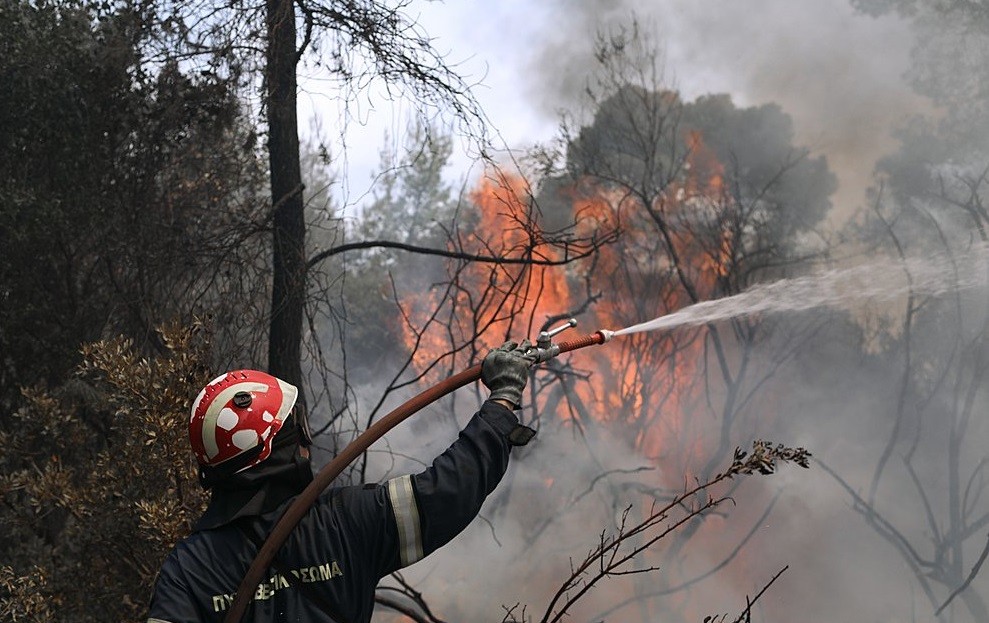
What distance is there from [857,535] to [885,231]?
4.03m

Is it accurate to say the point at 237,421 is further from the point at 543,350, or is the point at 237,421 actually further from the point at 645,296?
the point at 645,296

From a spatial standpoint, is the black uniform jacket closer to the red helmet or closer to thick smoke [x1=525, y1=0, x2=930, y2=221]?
the red helmet

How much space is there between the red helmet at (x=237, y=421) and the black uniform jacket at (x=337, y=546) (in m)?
0.19

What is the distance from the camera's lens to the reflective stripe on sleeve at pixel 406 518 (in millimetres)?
2379

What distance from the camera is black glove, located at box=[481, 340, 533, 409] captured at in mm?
2574

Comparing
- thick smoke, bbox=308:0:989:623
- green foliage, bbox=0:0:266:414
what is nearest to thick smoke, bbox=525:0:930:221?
thick smoke, bbox=308:0:989:623

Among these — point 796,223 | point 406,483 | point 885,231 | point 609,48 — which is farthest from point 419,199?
point 406,483

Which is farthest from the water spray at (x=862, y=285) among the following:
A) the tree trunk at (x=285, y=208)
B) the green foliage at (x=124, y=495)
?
the green foliage at (x=124, y=495)

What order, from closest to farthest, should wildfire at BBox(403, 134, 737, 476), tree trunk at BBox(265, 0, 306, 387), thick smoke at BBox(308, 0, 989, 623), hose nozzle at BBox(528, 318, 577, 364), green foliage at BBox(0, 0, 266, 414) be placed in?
hose nozzle at BBox(528, 318, 577, 364) < tree trunk at BBox(265, 0, 306, 387) < green foliage at BBox(0, 0, 266, 414) < thick smoke at BBox(308, 0, 989, 623) < wildfire at BBox(403, 134, 737, 476)

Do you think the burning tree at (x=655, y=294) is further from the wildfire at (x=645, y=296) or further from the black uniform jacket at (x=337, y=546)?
the black uniform jacket at (x=337, y=546)

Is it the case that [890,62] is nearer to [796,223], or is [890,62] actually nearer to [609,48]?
[796,223]

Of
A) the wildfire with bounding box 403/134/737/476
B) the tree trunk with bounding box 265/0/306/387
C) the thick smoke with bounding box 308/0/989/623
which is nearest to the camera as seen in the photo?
the tree trunk with bounding box 265/0/306/387

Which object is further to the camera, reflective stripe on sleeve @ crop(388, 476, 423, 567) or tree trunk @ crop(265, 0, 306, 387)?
tree trunk @ crop(265, 0, 306, 387)

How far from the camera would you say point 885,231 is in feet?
39.3
